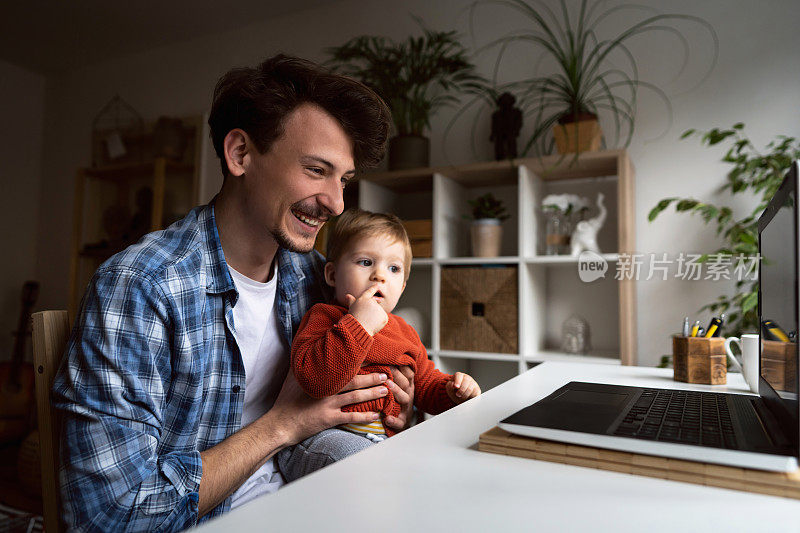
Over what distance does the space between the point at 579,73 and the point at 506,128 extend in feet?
1.41

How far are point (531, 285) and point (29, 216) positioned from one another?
4088 millimetres

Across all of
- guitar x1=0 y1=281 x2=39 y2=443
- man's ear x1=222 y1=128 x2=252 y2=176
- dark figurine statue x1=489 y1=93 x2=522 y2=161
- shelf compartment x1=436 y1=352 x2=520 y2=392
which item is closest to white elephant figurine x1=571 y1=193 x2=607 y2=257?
dark figurine statue x1=489 y1=93 x2=522 y2=161

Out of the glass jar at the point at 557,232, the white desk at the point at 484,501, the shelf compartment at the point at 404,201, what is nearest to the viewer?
the white desk at the point at 484,501

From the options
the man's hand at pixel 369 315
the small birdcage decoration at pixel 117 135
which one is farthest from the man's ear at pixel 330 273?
the small birdcage decoration at pixel 117 135

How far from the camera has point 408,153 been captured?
272 cm

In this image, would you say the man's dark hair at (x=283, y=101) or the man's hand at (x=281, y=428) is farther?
the man's dark hair at (x=283, y=101)

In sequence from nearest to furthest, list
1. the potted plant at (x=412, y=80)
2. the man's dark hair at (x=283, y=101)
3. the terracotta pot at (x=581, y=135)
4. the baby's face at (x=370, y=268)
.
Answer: the man's dark hair at (x=283, y=101) → the baby's face at (x=370, y=268) → the terracotta pot at (x=581, y=135) → the potted plant at (x=412, y=80)

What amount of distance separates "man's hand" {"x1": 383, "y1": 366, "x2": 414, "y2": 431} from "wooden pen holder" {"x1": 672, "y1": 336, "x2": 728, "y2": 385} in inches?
23.7

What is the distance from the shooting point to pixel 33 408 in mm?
3543

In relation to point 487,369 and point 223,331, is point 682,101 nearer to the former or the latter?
point 487,369

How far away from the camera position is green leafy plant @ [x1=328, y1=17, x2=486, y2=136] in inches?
105

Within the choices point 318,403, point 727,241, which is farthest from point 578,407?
point 727,241

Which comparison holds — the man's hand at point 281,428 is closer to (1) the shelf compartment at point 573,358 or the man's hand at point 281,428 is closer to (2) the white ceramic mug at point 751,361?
(2) the white ceramic mug at point 751,361

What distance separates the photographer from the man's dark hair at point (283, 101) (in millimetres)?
1204
